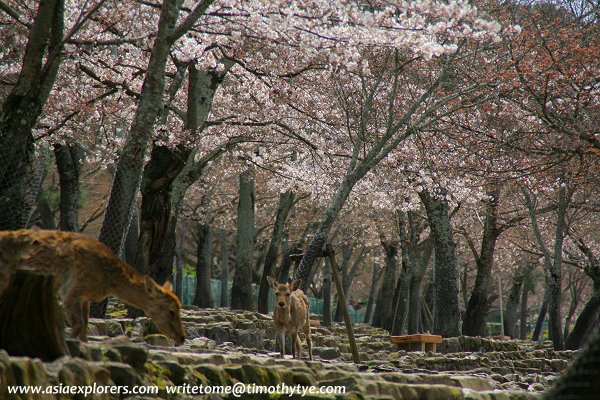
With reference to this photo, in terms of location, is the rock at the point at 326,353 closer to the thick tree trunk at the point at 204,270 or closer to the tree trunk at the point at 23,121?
the tree trunk at the point at 23,121

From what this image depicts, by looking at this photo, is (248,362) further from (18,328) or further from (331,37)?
(331,37)

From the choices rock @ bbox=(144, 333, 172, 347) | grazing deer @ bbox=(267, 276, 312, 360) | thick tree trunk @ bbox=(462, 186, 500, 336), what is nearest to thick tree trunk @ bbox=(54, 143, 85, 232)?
rock @ bbox=(144, 333, 172, 347)

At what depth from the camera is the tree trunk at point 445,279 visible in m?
24.5

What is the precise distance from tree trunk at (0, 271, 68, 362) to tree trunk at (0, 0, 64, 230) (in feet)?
17.4

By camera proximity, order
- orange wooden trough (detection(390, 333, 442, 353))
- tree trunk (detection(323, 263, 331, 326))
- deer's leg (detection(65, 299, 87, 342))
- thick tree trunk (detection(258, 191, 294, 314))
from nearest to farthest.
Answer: deer's leg (detection(65, 299, 87, 342)) → orange wooden trough (detection(390, 333, 442, 353)) → thick tree trunk (detection(258, 191, 294, 314)) → tree trunk (detection(323, 263, 331, 326))

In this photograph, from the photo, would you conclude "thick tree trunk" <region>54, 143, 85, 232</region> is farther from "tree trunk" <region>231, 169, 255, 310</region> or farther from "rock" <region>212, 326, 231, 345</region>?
"tree trunk" <region>231, 169, 255, 310</region>

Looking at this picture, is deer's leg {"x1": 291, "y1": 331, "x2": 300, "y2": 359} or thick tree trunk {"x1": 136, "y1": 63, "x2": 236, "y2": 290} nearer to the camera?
deer's leg {"x1": 291, "y1": 331, "x2": 300, "y2": 359}

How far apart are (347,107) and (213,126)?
216 inches

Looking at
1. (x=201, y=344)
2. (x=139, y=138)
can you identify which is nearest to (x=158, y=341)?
(x=201, y=344)

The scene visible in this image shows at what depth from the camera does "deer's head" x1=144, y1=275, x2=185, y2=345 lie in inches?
321

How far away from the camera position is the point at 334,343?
19234 millimetres

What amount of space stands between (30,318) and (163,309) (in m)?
1.76

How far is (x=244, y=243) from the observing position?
94.4 ft

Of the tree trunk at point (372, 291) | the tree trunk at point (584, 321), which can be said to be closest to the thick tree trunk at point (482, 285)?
the tree trunk at point (584, 321)
